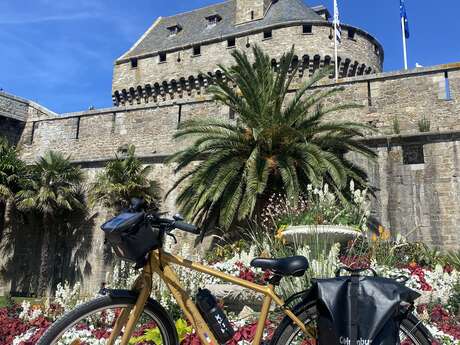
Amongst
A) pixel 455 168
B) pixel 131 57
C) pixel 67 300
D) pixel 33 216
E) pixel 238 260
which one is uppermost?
pixel 131 57

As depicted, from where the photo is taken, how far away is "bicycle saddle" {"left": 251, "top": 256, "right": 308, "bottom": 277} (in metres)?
2.66

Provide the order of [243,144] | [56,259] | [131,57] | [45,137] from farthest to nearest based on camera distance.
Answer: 1. [131,57]
2. [45,137]
3. [56,259]
4. [243,144]

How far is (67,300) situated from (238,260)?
2343 mm

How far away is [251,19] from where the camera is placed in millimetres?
25578

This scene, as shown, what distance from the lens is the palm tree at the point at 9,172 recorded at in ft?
53.2

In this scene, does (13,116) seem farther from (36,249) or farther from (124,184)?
(124,184)

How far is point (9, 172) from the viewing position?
16.5 metres

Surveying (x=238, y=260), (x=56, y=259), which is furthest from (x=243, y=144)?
(x=56, y=259)

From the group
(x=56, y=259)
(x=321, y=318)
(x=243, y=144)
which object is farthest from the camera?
(x=56, y=259)

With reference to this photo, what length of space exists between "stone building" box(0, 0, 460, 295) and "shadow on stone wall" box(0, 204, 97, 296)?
0.32ft

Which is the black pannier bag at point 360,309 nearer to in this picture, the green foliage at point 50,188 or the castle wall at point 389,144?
the castle wall at point 389,144

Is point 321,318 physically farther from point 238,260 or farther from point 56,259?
point 56,259

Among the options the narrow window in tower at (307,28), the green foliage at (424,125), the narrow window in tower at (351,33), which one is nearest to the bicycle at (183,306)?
the green foliage at (424,125)

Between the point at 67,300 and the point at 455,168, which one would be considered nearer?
the point at 67,300
